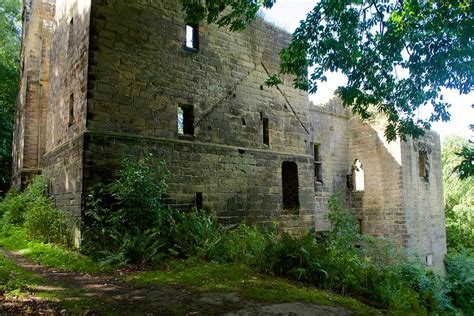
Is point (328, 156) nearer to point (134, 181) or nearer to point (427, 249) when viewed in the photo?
point (427, 249)

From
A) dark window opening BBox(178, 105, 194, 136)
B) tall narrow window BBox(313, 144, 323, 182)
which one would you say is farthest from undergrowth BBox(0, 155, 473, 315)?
tall narrow window BBox(313, 144, 323, 182)

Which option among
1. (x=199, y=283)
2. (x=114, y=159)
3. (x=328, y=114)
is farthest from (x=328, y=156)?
(x=199, y=283)

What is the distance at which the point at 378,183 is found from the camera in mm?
17688

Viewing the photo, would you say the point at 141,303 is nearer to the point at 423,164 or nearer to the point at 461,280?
the point at 461,280

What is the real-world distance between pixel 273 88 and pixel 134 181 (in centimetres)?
706

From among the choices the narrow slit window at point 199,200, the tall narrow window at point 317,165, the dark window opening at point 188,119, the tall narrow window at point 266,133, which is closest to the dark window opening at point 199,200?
the narrow slit window at point 199,200

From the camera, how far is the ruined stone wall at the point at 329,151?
17.1m

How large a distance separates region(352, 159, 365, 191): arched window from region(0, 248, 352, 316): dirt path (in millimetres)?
14135

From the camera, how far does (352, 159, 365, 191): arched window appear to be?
18.7m

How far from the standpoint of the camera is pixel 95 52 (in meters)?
9.42

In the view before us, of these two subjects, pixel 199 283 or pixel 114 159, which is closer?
pixel 199 283

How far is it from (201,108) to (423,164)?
12530 mm

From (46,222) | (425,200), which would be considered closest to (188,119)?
(46,222)

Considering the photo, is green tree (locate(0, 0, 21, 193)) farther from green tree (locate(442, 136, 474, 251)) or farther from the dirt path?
green tree (locate(442, 136, 474, 251))
